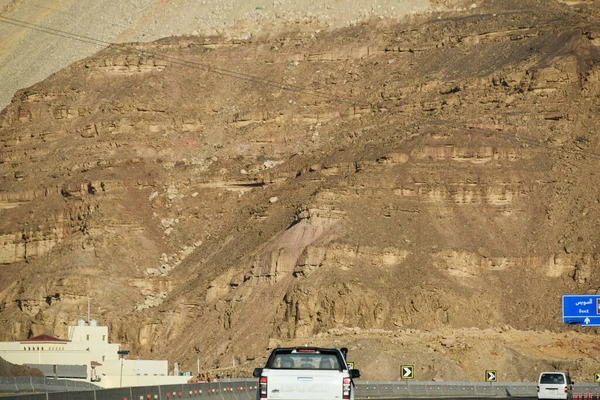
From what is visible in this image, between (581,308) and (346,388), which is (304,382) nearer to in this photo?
(346,388)

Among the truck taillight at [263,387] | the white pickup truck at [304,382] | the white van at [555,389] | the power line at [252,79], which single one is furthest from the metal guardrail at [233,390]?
the power line at [252,79]

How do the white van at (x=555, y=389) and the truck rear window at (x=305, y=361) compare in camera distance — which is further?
the white van at (x=555, y=389)

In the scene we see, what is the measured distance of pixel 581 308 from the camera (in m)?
74.6

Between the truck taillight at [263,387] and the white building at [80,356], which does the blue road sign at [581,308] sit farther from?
the white building at [80,356]

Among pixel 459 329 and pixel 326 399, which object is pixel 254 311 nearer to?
pixel 459 329

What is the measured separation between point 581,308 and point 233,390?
16.6 meters

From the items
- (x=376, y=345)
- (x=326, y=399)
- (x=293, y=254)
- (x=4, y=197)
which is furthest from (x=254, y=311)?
(x=326, y=399)

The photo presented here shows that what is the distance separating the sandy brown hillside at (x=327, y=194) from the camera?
10362 centimetres

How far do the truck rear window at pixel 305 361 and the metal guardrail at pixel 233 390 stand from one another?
603 centimetres

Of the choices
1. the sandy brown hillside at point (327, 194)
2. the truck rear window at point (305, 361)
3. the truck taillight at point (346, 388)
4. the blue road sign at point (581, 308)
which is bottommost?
the truck taillight at point (346, 388)

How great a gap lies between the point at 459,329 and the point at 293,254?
12.1 metres

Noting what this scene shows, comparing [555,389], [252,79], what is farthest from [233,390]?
[252,79]

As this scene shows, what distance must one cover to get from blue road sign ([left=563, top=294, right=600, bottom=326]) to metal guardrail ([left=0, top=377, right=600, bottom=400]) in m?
3.11

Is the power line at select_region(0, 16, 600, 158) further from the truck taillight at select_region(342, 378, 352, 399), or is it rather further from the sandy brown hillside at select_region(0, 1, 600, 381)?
the truck taillight at select_region(342, 378, 352, 399)
